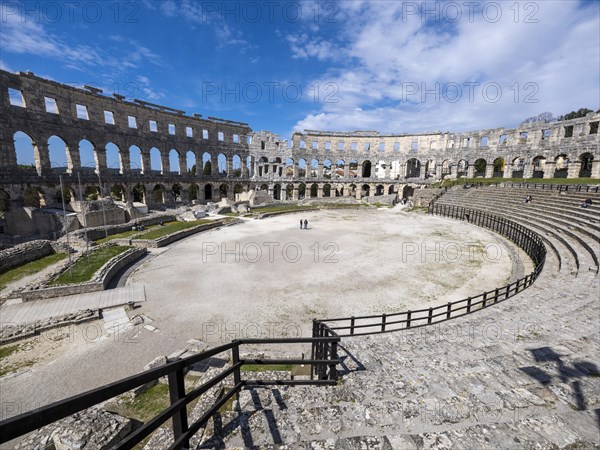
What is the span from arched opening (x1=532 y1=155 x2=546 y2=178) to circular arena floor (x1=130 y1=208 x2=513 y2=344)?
979 inches

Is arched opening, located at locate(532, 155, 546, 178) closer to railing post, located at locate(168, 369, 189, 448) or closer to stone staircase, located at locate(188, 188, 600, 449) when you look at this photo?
stone staircase, located at locate(188, 188, 600, 449)

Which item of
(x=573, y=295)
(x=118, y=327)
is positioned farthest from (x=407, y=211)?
(x=118, y=327)

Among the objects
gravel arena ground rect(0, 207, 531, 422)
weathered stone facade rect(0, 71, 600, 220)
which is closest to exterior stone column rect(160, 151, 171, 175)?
weathered stone facade rect(0, 71, 600, 220)

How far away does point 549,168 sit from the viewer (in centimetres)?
3800

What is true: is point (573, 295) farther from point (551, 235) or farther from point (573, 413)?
point (551, 235)

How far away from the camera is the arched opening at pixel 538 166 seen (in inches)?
1581

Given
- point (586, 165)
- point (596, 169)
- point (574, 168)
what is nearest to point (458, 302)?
point (596, 169)

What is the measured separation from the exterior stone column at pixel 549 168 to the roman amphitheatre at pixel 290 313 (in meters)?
1.48

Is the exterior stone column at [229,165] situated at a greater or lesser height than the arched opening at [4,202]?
greater

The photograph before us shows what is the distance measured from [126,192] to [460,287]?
39929 mm

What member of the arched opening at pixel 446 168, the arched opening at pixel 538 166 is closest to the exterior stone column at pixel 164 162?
the arched opening at pixel 446 168

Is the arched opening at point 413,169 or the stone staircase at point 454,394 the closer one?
the stone staircase at point 454,394

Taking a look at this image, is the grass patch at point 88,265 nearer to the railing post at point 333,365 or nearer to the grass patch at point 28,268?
the grass patch at point 28,268

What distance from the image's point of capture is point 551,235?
730 inches
